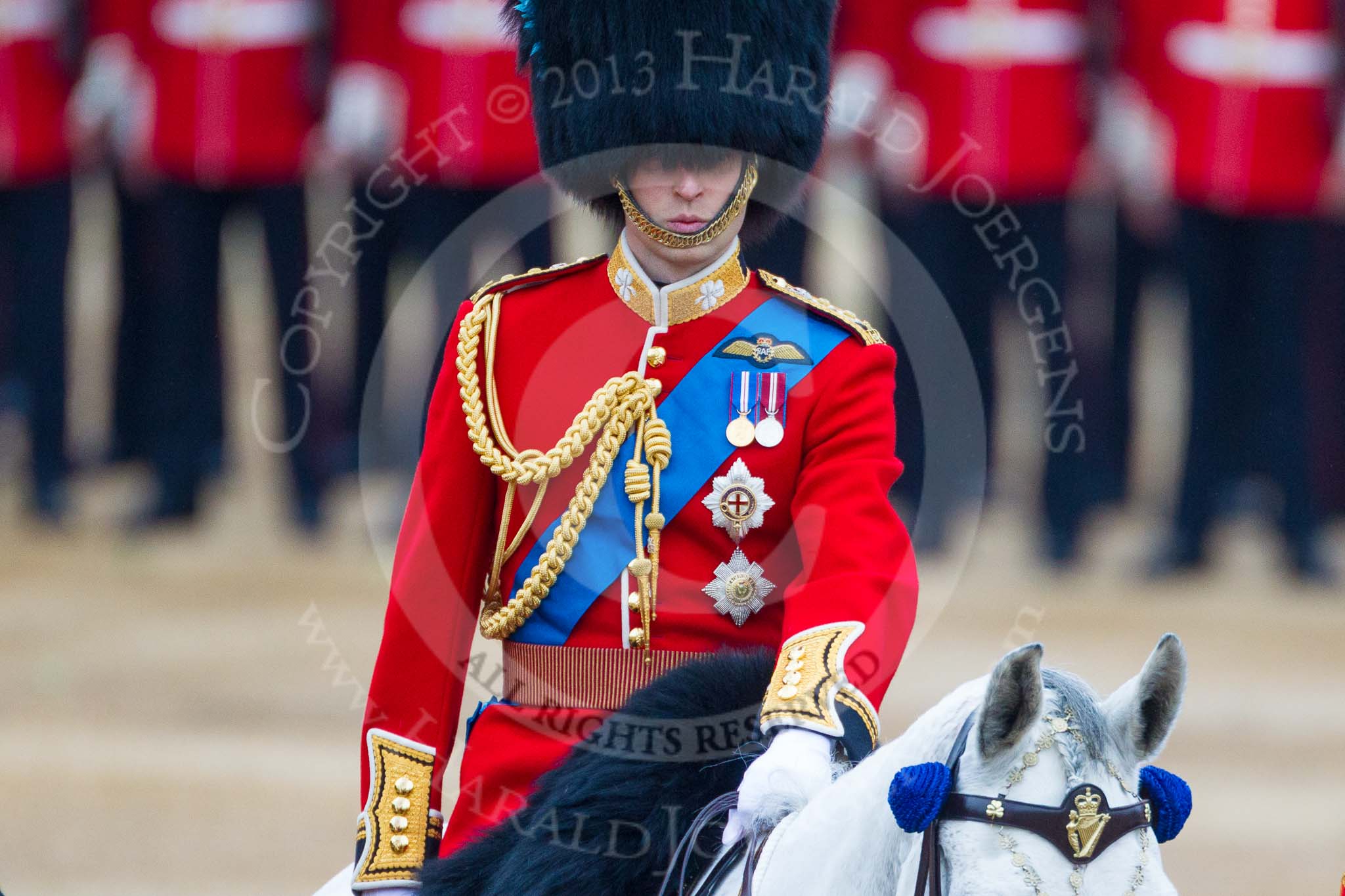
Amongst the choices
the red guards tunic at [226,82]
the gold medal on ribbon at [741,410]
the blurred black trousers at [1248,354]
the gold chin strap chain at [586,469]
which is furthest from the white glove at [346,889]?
the blurred black trousers at [1248,354]

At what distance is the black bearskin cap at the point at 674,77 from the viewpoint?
2.53m

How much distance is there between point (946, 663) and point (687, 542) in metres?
4.12

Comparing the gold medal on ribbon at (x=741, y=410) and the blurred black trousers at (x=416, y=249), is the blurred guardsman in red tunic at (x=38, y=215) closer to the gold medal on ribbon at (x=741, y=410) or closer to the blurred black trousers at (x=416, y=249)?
the blurred black trousers at (x=416, y=249)

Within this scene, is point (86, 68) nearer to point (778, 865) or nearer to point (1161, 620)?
point (1161, 620)

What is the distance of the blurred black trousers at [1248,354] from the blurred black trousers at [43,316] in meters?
4.27

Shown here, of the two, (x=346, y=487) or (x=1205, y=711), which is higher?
(x=346, y=487)

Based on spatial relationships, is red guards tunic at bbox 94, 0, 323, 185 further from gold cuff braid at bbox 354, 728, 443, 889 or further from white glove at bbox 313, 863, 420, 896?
gold cuff braid at bbox 354, 728, 443, 889

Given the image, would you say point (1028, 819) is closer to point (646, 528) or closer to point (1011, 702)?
point (1011, 702)

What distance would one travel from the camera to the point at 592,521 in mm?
2434

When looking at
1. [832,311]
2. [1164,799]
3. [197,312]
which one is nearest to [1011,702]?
[1164,799]

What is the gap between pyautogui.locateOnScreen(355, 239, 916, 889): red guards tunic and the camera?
2369mm

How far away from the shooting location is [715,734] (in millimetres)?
2186

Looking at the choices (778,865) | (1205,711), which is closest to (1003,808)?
(778,865)

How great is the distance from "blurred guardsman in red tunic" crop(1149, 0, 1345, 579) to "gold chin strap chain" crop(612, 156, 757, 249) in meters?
4.95
